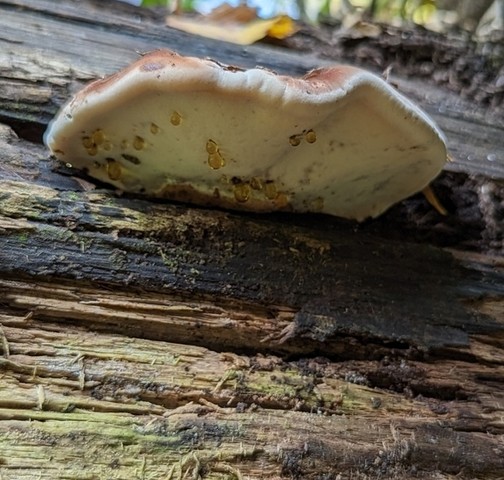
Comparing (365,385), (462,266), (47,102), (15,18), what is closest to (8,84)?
(47,102)

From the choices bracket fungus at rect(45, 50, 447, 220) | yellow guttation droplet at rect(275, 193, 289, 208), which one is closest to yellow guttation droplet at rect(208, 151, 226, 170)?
bracket fungus at rect(45, 50, 447, 220)

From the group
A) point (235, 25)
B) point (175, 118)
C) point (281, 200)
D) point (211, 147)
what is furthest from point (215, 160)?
point (235, 25)

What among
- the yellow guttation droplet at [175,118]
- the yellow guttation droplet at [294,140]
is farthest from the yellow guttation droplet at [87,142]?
the yellow guttation droplet at [294,140]

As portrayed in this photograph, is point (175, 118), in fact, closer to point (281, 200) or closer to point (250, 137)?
point (250, 137)

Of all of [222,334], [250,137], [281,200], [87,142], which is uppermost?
[250,137]

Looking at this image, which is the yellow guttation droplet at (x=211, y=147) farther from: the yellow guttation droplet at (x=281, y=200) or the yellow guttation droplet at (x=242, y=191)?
the yellow guttation droplet at (x=281, y=200)

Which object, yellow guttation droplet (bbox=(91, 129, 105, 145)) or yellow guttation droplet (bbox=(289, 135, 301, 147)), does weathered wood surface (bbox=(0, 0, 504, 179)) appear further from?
yellow guttation droplet (bbox=(289, 135, 301, 147))

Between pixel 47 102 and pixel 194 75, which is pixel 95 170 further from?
pixel 194 75
